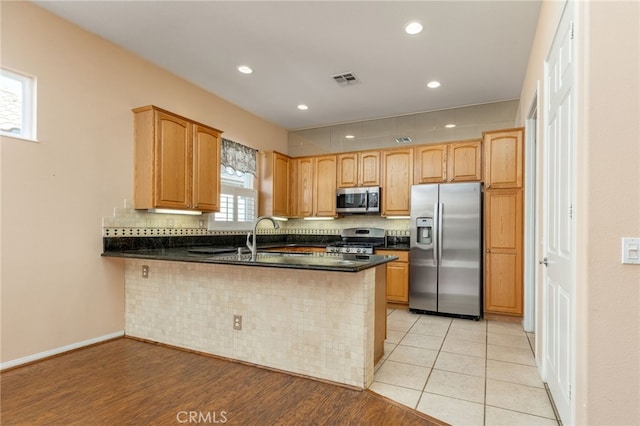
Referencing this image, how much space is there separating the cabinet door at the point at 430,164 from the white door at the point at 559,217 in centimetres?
219

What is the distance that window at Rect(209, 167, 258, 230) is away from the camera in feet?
15.6

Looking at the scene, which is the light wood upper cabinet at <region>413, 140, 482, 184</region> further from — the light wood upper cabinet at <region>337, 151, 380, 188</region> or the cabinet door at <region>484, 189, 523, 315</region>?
the light wood upper cabinet at <region>337, 151, 380, 188</region>

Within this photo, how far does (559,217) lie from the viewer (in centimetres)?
207

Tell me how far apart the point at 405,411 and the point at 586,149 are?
1.73 meters

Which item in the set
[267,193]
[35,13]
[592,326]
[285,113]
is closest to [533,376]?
[592,326]

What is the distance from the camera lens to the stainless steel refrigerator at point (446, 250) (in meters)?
4.22

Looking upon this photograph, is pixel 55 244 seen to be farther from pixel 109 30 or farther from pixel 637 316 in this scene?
pixel 637 316

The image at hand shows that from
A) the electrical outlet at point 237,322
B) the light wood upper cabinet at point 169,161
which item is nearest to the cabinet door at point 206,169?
the light wood upper cabinet at point 169,161

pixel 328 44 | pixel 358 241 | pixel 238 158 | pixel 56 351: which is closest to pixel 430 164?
pixel 358 241

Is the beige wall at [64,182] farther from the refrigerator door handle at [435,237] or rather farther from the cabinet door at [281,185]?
the refrigerator door handle at [435,237]

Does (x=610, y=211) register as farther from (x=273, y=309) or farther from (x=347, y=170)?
(x=347, y=170)

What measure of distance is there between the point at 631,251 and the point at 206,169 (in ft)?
12.4

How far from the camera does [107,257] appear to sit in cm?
331

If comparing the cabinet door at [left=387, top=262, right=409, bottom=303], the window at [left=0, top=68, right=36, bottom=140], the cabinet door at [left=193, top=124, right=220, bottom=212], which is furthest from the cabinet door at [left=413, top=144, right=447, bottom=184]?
the window at [left=0, top=68, right=36, bottom=140]
